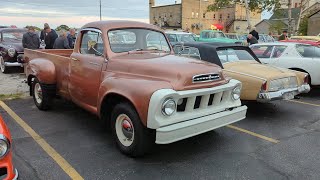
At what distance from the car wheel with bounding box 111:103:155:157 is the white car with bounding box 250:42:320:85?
5.91m

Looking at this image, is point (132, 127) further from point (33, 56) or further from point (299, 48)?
point (299, 48)

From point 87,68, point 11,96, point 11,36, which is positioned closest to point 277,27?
point 11,36

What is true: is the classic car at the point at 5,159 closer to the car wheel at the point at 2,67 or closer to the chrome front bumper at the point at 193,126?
the chrome front bumper at the point at 193,126

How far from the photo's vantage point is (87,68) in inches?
214

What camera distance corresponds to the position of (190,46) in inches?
305

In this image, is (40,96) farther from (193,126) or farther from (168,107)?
(193,126)

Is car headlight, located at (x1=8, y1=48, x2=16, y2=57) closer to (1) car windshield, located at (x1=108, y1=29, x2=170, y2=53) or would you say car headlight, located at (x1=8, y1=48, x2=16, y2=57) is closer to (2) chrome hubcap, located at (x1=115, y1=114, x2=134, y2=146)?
(1) car windshield, located at (x1=108, y1=29, x2=170, y2=53)

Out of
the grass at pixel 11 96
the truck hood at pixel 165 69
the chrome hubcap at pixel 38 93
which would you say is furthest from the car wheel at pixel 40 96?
the truck hood at pixel 165 69

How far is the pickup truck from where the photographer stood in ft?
13.5

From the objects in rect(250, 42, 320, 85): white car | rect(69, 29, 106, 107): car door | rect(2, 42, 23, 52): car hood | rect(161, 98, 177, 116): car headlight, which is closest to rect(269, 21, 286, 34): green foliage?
rect(250, 42, 320, 85): white car

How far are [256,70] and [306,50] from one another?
321 centimetres

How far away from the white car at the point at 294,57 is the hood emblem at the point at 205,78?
4908 mm

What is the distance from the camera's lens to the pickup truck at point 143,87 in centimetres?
412

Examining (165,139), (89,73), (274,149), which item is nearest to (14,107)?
(89,73)
